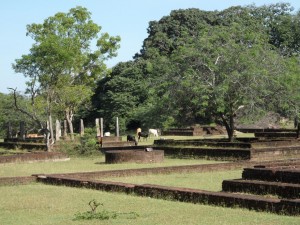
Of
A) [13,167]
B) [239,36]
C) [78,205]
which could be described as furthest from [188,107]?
[78,205]

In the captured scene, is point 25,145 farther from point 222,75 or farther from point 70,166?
point 222,75

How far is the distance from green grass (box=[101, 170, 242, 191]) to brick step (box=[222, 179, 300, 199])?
3.49 ft

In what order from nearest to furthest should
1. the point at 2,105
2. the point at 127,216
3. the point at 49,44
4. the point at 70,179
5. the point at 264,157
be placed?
1. the point at 127,216
2. the point at 70,179
3. the point at 264,157
4. the point at 49,44
5. the point at 2,105

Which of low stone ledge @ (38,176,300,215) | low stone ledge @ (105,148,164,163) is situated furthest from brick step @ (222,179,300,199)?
low stone ledge @ (105,148,164,163)

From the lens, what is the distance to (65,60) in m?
35.5

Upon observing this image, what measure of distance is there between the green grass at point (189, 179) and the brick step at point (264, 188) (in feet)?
3.49

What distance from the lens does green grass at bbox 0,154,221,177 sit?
22.6 m

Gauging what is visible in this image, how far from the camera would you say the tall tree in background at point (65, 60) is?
1374 inches

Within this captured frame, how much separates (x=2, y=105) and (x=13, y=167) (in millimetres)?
31257

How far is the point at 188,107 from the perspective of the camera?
31578 mm

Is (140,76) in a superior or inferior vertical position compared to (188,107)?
superior

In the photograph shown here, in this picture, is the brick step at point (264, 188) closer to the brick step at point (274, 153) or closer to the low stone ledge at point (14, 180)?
the low stone ledge at point (14, 180)

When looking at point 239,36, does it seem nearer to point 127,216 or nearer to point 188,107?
point 188,107

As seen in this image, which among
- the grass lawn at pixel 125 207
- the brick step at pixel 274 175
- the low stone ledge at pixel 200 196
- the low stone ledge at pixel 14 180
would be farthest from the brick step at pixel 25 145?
the brick step at pixel 274 175
